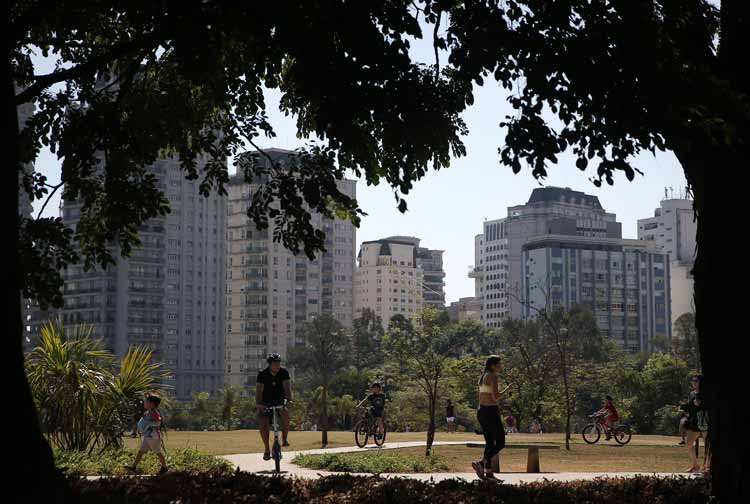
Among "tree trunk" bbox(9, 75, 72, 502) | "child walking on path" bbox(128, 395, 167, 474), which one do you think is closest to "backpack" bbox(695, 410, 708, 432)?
"child walking on path" bbox(128, 395, 167, 474)

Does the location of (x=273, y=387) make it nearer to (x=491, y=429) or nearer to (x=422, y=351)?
(x=491, y=429)

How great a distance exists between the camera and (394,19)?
358 inches

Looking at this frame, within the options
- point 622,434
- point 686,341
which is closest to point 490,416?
point 622,434

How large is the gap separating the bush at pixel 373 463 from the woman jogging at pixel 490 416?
2.78 meters

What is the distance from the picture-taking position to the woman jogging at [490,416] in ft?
49.3

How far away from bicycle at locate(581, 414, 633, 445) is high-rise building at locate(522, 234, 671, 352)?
492 ft

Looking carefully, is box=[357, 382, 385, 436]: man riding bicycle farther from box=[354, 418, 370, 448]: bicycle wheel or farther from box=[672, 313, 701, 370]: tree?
box=[672, 313, 701, 370]: tree

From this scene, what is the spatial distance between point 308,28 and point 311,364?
112240mm

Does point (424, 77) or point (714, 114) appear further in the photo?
point (424, 77)

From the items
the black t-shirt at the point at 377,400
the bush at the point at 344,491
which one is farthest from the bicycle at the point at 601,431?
the bush at the point at 344,491

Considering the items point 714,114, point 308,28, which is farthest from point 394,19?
point 714,114

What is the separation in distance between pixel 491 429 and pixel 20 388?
360 inches

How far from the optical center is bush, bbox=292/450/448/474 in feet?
58.5

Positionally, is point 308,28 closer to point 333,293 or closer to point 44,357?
point 44,357
